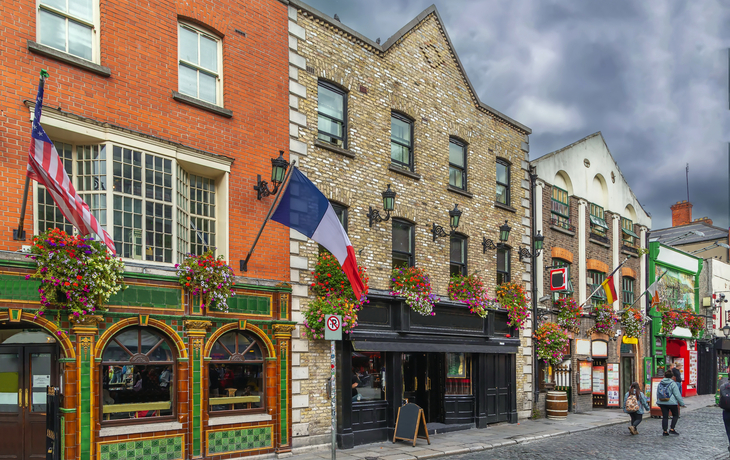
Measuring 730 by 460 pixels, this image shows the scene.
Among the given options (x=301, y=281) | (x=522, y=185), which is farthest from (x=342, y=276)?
(x=522, y=185)

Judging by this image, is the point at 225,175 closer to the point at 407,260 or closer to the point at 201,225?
the point at 201,225

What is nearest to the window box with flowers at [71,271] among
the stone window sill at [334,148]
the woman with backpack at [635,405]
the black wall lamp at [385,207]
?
the stone window sill at [334,148]

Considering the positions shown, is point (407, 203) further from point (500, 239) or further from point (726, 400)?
point (726, 400)

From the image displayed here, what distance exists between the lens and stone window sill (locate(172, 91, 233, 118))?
38.0ft

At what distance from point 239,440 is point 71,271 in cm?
483

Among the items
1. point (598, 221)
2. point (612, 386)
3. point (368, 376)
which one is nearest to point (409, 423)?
point (368, 376)

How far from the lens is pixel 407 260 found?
16.5m

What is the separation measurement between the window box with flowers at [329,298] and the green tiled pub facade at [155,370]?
0.60 m

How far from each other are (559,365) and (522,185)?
6526mm

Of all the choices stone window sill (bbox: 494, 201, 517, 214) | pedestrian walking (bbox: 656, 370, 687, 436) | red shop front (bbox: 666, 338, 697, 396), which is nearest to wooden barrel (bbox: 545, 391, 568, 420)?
pedestrian walking (bbox: 656, 370, 687, 436)

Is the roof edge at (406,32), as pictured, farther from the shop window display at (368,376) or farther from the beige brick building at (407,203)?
the shop window display at (368,376)

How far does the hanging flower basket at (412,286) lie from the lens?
50.6 ft

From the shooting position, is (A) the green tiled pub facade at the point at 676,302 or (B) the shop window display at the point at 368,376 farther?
(A) the green tiled pub facade at the point at 676,302

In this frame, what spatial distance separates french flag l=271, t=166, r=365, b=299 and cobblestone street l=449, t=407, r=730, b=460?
5.36m
